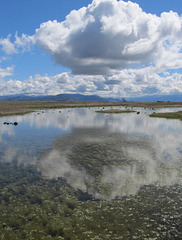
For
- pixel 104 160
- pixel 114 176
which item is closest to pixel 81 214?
pixel 114 176

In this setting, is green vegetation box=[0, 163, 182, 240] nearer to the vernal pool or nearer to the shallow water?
the vernal pool

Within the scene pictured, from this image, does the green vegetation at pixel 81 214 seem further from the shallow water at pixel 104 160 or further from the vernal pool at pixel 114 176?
the shallow water at pixel 104 160

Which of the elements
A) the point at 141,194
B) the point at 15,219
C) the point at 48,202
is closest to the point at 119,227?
the point at 141,194

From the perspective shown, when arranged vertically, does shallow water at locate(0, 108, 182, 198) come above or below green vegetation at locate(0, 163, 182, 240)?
above

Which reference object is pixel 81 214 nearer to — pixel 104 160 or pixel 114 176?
pixel 114 176

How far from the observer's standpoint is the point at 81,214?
1577cm

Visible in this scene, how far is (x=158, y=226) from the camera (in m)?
14.3

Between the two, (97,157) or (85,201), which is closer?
(85,201)

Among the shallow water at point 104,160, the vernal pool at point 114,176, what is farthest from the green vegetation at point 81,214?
the shallow water at point 104,160

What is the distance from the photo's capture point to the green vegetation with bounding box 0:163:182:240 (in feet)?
44.4

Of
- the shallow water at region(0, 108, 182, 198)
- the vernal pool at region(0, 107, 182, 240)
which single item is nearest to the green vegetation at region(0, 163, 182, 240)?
the vernal pool at region(0, 107, 182, 240)

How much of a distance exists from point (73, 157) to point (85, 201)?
12819mm

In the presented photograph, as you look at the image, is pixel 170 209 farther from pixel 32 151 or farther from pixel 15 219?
pixel 32 151

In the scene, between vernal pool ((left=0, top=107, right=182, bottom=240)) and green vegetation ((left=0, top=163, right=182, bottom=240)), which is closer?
green vegetation ((left=0, top=163, right=182, bottom=240))
